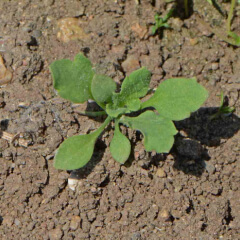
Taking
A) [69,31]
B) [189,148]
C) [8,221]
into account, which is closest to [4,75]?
[69,31]

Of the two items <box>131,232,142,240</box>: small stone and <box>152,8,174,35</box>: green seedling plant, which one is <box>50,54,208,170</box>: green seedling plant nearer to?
<box>131,232,142,240</box>: small stone

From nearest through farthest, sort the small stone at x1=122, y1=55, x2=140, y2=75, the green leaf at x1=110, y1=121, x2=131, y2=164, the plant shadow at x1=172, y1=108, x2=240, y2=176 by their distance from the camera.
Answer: the green leaf at x1=110, y1=121, x2=131, y2=164 < the plant shadow at x1=172, y1=108, x2=240, y2=176 < the small stone at x1=122, y1=55, x2=140, y2=75

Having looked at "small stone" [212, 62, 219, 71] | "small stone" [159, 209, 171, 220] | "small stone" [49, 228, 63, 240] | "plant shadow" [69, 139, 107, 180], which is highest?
"small stone" [212, 62, 219, 71]

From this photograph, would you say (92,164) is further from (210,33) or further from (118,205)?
(210,33)

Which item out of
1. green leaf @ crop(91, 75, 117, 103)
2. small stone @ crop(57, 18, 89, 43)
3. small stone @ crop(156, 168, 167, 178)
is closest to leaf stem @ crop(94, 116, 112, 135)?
green leaf @ crop(91, 75, 117, 103)

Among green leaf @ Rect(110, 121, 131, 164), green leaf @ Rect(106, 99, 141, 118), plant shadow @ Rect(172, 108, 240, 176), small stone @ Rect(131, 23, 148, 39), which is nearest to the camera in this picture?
green leaf @ Rect(110, 121, 131, 164)

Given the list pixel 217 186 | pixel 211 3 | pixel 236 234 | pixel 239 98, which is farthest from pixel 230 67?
pixel 236 234

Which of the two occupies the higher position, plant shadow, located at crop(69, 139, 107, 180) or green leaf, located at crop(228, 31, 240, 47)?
green leaf, located at crop(228, 31, 240, 47)
